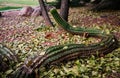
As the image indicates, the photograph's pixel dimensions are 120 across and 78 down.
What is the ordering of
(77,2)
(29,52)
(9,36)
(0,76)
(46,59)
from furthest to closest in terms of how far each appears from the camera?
(77,2) → (9,36) → (29,52) → (46,59) → (0,76)

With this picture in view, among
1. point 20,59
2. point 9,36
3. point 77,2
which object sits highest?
point 20,59

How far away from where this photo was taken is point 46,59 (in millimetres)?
6844

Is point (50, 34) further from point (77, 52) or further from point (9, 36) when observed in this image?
point (77, 52)

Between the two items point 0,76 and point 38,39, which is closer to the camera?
point 0,76

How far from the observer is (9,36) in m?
11.6

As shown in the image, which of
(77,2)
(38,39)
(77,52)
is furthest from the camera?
(77,2)

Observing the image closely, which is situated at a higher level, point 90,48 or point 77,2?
point 90,48

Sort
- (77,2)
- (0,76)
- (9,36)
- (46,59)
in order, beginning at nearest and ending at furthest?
(0,76), (46,59), (9,36), (77,2)

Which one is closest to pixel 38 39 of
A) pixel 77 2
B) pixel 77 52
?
pixel 77 52

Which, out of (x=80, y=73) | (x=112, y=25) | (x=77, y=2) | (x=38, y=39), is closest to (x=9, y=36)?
(x=38, y=39)

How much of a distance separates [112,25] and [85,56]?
508cm

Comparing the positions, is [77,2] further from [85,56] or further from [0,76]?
[0,76]

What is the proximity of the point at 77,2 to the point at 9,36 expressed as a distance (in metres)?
12.7

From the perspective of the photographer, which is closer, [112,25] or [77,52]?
[77,52]
